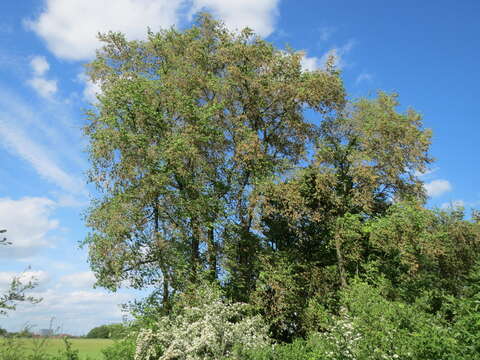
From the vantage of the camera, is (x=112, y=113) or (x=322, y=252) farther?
(x=322, y=252)

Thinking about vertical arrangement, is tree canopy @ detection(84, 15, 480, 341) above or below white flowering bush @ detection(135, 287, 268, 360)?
above

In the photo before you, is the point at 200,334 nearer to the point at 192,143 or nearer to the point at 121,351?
the point at 121,351

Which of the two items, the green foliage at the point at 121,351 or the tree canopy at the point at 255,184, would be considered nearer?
the green foliage at the point at 121,351

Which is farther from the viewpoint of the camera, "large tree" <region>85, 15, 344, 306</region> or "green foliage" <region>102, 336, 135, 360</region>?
"large tree" <region>85, 15, 344, 306</region>

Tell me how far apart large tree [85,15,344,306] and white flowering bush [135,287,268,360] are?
2291 millimetres

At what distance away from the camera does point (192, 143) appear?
2084cm

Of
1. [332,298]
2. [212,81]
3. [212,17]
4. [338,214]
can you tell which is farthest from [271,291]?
[212,17]

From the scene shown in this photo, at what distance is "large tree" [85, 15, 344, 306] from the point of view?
65.3 feet

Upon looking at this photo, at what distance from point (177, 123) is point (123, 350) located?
11.2m

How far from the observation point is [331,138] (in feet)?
85.8

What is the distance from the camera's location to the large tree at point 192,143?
65.3ft

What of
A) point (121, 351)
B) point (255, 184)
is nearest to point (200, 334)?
point (121, 351)

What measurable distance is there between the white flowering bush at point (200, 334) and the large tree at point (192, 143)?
229cm

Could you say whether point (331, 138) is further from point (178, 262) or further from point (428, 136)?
point (178, 262)
